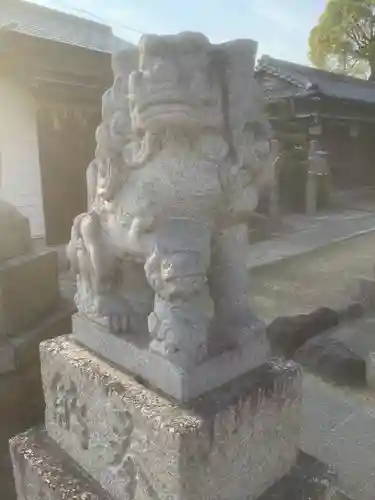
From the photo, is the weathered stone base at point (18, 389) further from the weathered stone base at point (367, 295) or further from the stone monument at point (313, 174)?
the stone monument at point (313, 174)

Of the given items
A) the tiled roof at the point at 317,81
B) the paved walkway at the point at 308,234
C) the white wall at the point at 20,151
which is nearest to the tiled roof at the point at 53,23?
the white wall at the point at 20,151

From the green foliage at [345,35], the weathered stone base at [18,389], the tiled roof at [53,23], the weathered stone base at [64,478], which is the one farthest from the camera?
the green foliage at [345,35]

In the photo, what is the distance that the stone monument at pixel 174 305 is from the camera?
860 mm

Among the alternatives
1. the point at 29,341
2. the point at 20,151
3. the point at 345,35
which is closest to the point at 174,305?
the point at 29,341

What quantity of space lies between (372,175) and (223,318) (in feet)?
39.9

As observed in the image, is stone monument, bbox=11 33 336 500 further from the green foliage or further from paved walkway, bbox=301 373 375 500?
the green foliage

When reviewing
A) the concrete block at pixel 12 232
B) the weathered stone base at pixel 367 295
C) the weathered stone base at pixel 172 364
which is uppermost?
the concrete block at pixel 12 232

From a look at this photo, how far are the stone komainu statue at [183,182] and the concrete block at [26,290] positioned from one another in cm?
77

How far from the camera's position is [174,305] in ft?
2.96

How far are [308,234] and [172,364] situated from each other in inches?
215

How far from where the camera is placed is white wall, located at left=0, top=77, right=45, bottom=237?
5.02m

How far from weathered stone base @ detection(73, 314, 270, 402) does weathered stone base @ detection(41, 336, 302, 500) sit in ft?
0.06

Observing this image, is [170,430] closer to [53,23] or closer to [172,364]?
[172,364]

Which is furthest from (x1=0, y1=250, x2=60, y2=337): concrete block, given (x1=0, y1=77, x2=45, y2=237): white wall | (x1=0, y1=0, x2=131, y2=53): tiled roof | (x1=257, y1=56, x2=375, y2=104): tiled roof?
(x1=257, y1=56, x2=375, y2=104): tiled roof
